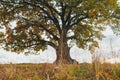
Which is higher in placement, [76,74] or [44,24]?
[44,24]

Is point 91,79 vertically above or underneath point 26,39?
underneath

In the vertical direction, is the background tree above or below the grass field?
above

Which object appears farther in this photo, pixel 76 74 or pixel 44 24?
pixel 44 24

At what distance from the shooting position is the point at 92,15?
32.9 meters

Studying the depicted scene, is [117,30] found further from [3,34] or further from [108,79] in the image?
[108,79]

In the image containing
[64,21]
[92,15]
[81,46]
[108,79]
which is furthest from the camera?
[81,46]

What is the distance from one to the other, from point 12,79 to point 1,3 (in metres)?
28.6

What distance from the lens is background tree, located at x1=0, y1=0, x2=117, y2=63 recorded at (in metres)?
36.3

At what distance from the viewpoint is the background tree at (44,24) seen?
119 feet

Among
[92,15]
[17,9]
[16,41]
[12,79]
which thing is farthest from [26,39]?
[12,79]

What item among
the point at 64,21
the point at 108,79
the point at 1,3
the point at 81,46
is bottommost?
the point at 108,79

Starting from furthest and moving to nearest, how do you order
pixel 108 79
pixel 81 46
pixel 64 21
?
pixel 81 46, pixel 64 21, pixel 108 79

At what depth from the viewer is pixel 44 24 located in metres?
38.2

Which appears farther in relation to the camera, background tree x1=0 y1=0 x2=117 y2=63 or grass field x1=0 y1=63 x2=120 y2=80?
background tree x1=0 y1=0 x2=117 y2=63
